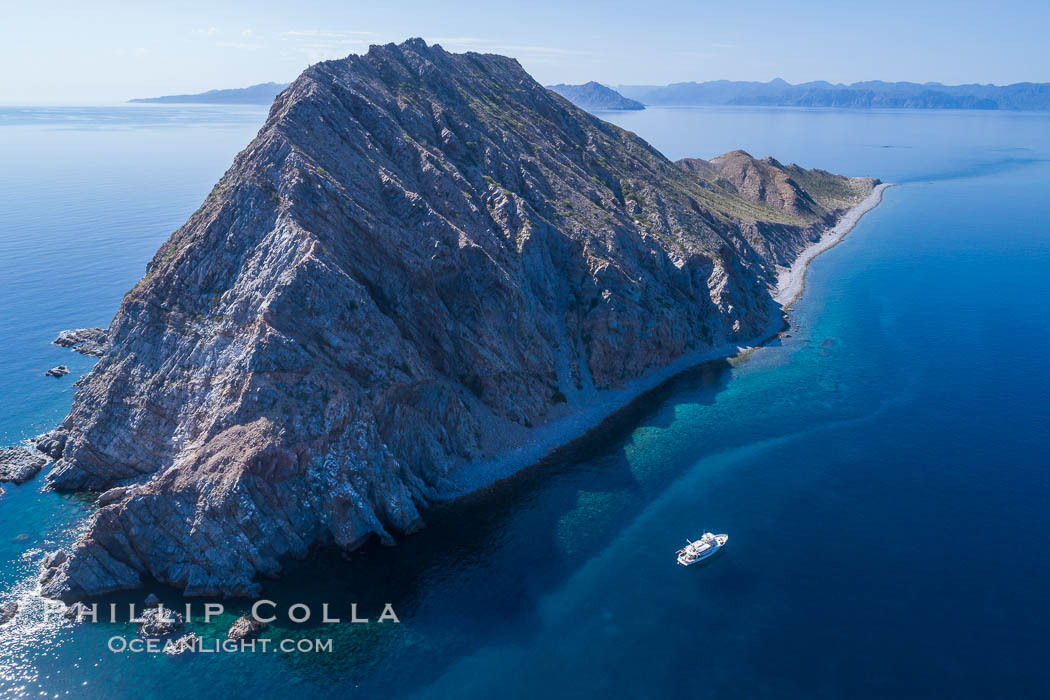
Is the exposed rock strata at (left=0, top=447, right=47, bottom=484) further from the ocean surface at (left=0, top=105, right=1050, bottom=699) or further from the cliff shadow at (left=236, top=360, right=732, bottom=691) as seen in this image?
the cliff shadow at (left=236, top=360, right=732, bottom=691)

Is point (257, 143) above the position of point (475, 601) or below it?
above

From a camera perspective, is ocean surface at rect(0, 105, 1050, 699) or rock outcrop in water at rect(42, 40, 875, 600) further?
rock outcrop in water at rect(42, 40, 875, 600)

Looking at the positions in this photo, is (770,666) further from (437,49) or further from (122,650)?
(437,49)

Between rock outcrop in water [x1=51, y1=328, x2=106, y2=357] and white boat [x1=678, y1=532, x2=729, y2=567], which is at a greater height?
rock outcrop in water [x1=51, y1=328, x2=106, y2=357]

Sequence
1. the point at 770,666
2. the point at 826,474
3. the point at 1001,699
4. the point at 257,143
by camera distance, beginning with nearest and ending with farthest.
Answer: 1. the point at 1001,699
2. the point at 770,666
3. the point at 826,474
4. the point at 257,143

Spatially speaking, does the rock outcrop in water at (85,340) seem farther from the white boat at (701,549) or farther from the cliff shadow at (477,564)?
the white boat at (701,549)

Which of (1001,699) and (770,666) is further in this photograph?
(770,666)

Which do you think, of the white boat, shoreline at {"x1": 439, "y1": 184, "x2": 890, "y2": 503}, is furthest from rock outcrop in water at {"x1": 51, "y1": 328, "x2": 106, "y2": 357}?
the white boat

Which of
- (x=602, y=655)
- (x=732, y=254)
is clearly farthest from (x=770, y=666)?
(x=732, y=254)
